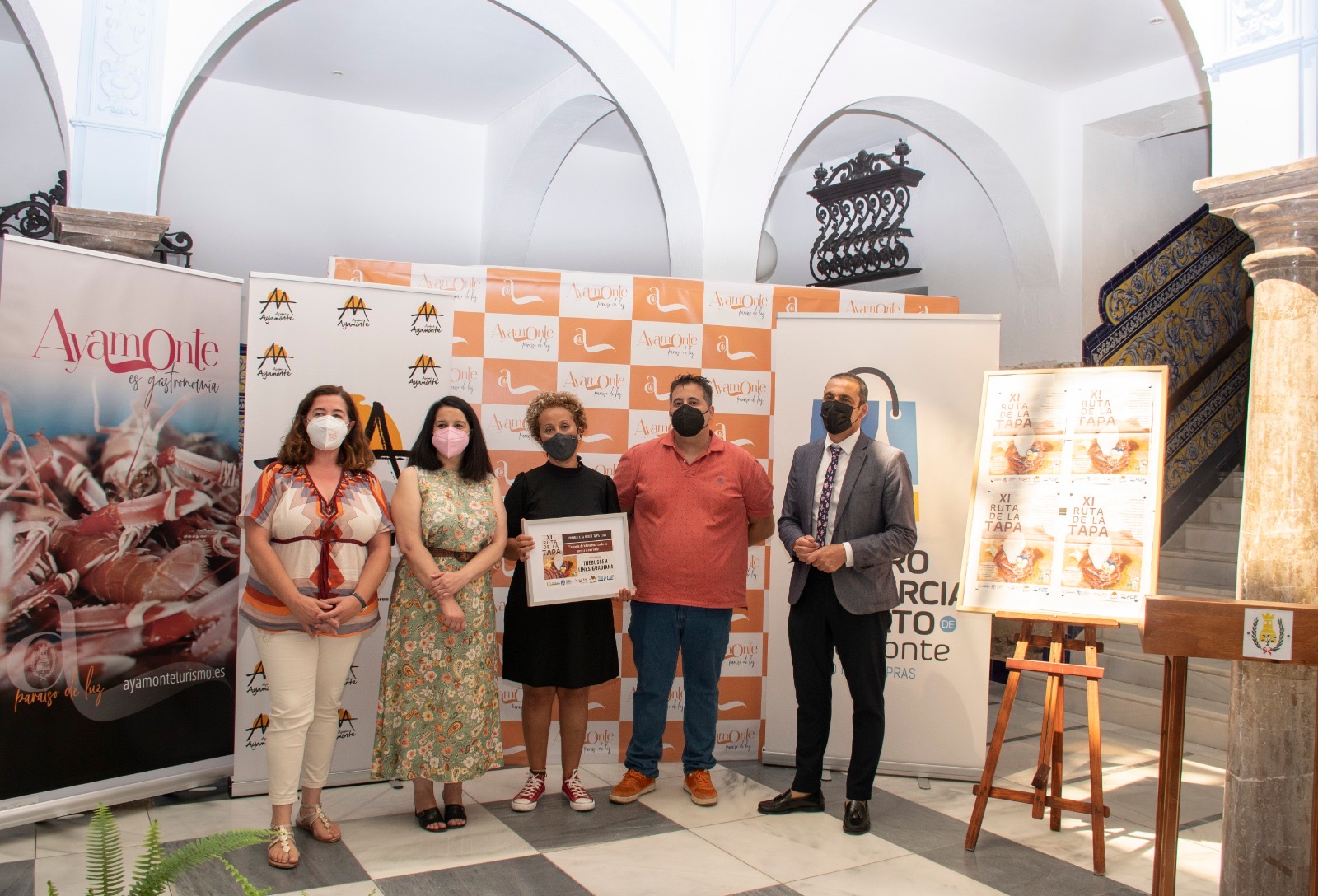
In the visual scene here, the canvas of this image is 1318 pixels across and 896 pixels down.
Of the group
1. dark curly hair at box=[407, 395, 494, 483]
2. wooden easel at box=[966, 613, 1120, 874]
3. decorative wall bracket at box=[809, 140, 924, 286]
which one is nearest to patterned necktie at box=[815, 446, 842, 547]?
wooden easel at box=[966, 613, 1120, 874]

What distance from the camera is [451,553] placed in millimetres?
3285

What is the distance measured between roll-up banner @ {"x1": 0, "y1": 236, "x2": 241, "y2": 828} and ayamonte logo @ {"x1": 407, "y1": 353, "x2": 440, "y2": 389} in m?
0.68

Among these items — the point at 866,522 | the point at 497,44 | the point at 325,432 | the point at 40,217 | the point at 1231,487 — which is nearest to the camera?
the point at 325,432

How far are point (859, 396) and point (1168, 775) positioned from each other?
1490 millimetres

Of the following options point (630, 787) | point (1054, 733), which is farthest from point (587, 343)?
point (1054, 733)

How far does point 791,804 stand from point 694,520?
1081mm

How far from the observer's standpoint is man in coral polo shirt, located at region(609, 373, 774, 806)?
3545 millimetres

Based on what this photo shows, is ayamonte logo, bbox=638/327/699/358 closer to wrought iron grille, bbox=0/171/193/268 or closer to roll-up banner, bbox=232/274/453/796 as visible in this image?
roll-up banner, bbox=232/274/453/796

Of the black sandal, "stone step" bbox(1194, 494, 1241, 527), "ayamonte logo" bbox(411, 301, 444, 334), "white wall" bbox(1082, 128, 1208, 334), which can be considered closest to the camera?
the black sandal

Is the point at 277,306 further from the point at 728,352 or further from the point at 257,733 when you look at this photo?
the point at 728,352

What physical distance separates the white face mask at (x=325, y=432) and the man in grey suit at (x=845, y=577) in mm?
1550

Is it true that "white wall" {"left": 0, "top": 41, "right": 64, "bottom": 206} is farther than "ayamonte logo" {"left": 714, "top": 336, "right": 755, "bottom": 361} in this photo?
Yes

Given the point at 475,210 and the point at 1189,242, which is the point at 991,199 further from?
the point at 475,210

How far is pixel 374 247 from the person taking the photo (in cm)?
697
